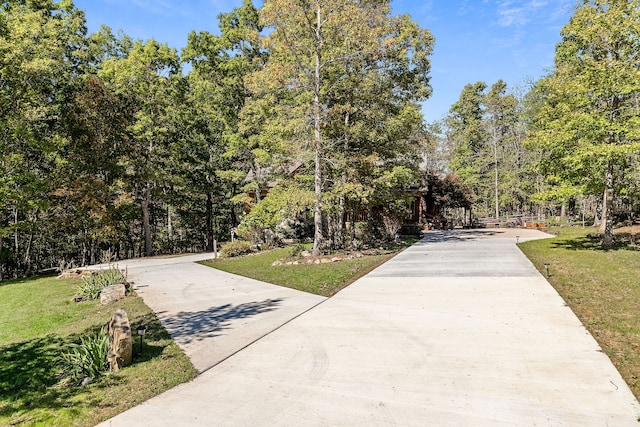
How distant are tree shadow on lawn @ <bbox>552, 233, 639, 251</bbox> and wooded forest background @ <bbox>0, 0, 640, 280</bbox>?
1458mm

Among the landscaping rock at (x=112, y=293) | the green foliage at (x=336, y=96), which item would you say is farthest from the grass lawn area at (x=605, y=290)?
the landscaping rock at (x=112, y=293)

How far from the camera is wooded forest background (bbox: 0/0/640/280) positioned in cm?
1413

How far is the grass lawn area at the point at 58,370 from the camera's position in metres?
4.06

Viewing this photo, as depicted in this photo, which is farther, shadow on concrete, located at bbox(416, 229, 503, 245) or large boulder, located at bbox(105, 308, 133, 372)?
shadow on concrete, located at bbox(416, 229, 503, 245)

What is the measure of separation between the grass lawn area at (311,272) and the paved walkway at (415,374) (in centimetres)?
228

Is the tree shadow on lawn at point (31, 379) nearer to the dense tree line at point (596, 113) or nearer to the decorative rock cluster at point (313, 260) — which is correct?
the decorative rock cluster at point (313, 260)

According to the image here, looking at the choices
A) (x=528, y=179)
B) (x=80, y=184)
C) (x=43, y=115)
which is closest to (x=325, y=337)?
(x=80, y=184)

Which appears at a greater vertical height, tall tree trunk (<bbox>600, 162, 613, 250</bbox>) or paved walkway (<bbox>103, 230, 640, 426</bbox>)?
tall tree trunk (<bbox>600, 162, 613, 250</bbox>)

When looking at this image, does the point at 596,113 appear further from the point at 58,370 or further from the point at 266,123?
the point at 58,370

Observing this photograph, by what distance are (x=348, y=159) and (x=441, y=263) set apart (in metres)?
6.10

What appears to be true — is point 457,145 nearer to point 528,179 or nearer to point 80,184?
point 528,179

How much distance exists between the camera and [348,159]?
15977mm

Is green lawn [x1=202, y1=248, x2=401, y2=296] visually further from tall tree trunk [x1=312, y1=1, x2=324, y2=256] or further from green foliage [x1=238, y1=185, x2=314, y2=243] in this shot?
green foliage [x1=238, y1=185, x2=314, y2=243]

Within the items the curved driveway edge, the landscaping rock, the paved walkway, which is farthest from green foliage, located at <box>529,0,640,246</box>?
the landscaping rock
